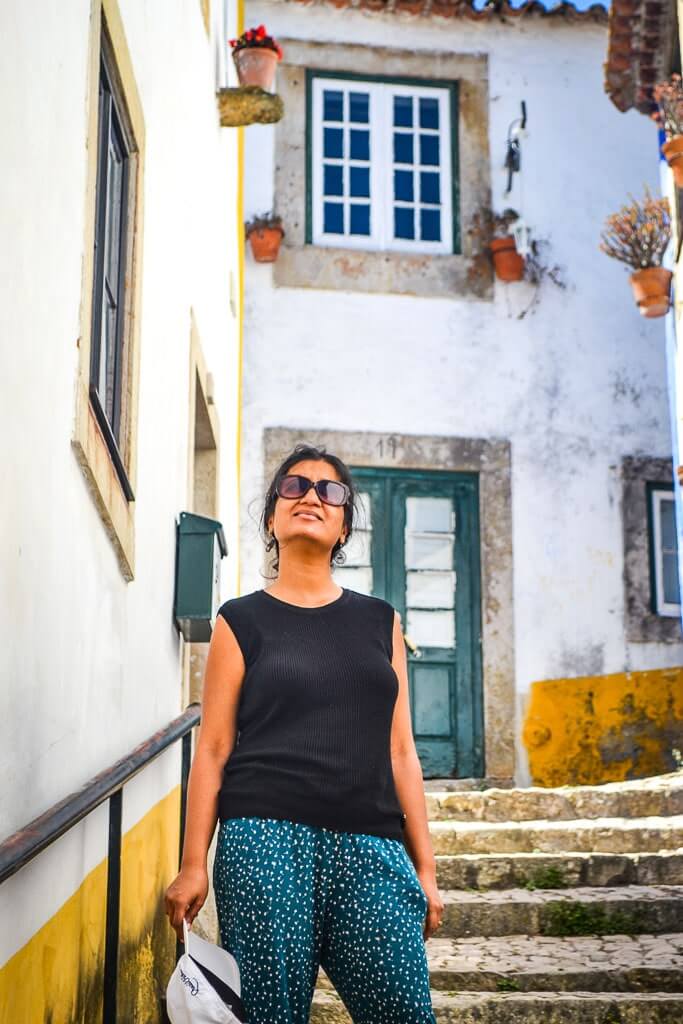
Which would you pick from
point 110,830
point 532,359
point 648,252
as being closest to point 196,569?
point 110,830

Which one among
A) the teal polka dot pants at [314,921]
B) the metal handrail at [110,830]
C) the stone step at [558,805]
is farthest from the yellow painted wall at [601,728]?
the teal polka dot pants at [314,921]

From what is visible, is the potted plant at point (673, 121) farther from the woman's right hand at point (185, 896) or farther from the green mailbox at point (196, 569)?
the woman's right hand at point (185, 896)

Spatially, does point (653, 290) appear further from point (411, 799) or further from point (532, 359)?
point (411, 799)

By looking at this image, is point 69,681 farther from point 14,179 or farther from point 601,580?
point 601,580

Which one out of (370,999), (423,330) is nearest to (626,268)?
(423,330)

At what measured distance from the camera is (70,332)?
9.52 ft

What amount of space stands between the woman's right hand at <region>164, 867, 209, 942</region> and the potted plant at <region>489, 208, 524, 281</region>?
7.77 meters

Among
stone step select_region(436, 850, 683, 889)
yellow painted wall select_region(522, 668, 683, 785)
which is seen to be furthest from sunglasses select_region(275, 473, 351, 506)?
yellow painted wall select_region(522, 668, 683, 785)

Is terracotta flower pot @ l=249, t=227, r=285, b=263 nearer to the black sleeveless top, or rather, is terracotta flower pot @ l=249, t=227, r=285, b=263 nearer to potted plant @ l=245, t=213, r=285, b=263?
potted plant @ l=245, t=213, r=285, b=263

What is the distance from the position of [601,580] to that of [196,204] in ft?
15.1

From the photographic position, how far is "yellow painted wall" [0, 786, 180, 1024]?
7.93 ft

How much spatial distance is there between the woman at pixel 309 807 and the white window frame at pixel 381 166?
7.42m

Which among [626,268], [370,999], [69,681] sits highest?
[626,268]

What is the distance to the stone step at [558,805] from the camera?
6.89m
